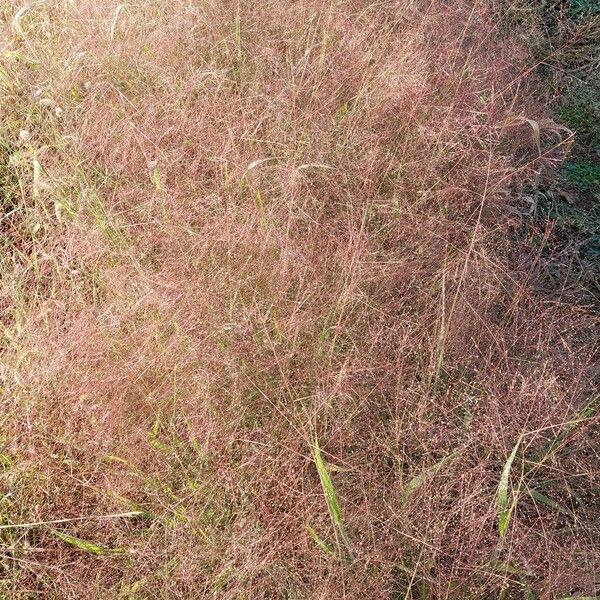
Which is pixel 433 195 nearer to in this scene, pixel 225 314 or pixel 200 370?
pixel 225 314

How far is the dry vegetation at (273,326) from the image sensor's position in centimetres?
153

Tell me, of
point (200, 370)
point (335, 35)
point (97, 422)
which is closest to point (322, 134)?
point (335, 35)

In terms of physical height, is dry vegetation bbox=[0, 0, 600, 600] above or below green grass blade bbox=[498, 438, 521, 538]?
above

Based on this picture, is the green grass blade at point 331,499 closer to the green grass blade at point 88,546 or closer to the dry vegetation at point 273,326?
the dry vegetation at point 273,326

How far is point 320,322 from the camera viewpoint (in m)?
1.91

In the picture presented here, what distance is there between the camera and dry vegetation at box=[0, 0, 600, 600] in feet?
5.02

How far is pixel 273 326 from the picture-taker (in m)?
1.88

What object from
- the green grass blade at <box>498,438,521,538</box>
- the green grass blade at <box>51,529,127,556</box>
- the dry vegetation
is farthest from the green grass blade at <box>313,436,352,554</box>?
the green grass blade at <box>51,529,127,556</box>

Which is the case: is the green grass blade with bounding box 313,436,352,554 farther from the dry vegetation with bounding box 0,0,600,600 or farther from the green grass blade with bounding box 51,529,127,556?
the green grass blade with bounding box 51,529,127,556

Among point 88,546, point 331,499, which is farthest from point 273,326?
point 88,546

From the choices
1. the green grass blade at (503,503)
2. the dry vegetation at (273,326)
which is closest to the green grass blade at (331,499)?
the dry vegetation at (273,326)

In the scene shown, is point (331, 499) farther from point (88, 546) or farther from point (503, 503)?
point (88, 546)

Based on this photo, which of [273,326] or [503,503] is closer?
[503,503]

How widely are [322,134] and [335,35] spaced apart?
624mm
